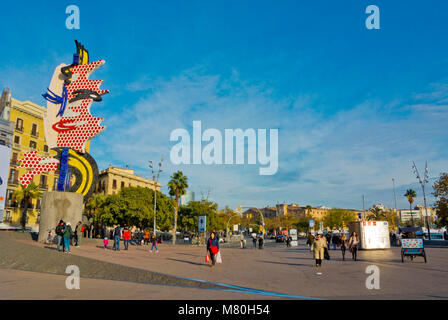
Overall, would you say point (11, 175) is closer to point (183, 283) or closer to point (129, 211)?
point (129, 211)

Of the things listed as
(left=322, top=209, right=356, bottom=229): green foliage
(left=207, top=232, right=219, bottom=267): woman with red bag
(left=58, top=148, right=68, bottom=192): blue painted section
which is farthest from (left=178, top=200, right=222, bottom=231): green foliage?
(left=322, top=209, right=356, bottom=229): green foliage

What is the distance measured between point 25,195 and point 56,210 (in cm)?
2954

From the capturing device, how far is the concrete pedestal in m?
22.4

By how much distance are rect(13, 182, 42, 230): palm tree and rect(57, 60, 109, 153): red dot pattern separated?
90.3ft

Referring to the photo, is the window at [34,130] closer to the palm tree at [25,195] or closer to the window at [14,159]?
the window at [14,159]

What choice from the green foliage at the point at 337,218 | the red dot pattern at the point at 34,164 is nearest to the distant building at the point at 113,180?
the red dot pattern at the point at 34,164

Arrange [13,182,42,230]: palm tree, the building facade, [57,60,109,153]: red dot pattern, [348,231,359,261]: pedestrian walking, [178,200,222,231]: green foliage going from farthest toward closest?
1. [178,200,222,231]: green foliage
2. the building facade
3. [13,182,42,230]: palm tree
4. [57,60,109,153]: red dot pattern
5. [348,231,359,261]: pedestrian walking

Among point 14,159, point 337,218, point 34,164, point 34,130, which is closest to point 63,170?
point 34,164

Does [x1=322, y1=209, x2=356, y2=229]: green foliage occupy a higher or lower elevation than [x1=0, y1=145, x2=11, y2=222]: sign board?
lower

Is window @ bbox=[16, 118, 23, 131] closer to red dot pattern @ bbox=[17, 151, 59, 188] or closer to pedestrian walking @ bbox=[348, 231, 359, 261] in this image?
red dot pattern @ bbox=[17, 151, 59, 188]

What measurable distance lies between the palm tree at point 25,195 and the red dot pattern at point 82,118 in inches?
1084
